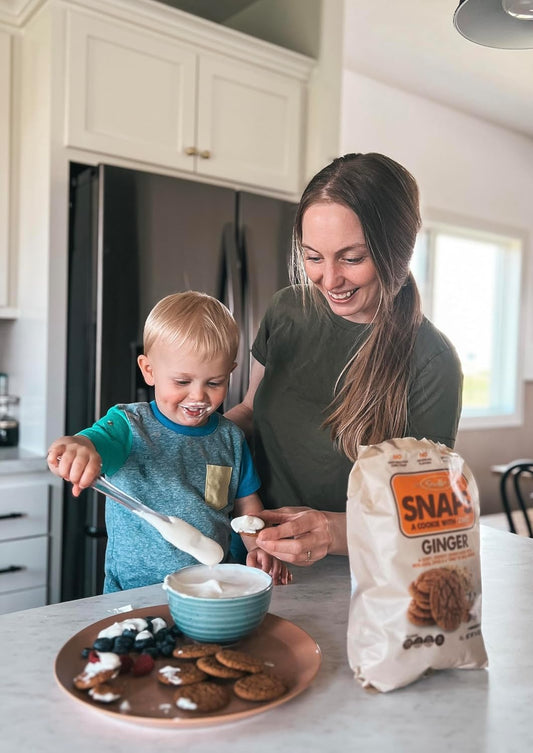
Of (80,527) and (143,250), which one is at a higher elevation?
(143,250)

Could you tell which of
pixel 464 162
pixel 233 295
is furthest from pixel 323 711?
pixel 464 162

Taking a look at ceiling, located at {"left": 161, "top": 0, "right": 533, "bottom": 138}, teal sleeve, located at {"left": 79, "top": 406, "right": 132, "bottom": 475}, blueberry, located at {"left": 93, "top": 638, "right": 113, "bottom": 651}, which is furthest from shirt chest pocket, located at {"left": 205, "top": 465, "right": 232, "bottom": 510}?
ceiling, located at {"left": 161, "top": 0, "right": 533, "bottom": 138}

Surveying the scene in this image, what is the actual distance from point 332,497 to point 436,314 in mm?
3616

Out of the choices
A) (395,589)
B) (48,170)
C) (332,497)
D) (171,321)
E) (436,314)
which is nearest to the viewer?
(395,589)

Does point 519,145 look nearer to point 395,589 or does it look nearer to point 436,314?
point 436,314

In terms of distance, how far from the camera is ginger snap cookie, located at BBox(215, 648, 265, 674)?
0.70 m

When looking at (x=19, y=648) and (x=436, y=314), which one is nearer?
(x=19, y=648)

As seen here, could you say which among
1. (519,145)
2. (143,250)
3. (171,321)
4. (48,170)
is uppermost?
(519,145)

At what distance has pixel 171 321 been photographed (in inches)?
45.9

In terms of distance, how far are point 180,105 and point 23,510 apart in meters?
1.48

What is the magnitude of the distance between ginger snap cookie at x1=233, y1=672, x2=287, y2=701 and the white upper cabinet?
193 centimetres

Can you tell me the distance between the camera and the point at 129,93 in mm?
2287

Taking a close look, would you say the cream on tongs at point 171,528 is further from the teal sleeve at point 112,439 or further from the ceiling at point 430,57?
the ceiling at point 430,57

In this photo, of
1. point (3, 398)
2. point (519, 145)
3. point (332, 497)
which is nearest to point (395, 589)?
point (332, 497)
